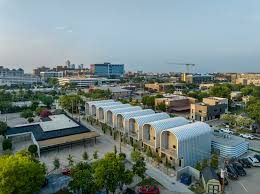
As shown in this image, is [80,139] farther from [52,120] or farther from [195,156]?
[195,156]

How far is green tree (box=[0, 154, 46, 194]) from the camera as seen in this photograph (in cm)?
1661

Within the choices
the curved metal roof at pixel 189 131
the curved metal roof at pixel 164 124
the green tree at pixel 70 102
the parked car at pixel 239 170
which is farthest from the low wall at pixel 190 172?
the green tree at pixel 70 102

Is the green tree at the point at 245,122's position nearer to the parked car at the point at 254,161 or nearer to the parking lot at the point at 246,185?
the parked car at the point at 254,161

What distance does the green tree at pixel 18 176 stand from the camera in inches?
654

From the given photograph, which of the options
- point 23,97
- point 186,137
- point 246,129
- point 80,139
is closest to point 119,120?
point 80,139

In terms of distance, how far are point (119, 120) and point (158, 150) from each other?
1056 centimetres

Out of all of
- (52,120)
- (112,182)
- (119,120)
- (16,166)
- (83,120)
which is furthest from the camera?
(83,120)

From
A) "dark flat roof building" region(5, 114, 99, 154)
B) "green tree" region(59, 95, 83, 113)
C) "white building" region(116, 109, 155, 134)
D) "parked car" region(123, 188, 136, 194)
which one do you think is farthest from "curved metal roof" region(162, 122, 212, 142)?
"green tree" region(59, 95, 83, 113)

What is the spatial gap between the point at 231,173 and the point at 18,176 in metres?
19.3

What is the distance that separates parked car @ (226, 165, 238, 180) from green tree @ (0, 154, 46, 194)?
17.4 meters

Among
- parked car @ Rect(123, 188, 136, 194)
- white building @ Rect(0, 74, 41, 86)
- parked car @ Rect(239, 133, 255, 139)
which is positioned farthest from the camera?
white building @ Rect(0, 74, 41, 86)

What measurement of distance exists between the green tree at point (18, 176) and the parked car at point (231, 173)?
1736 cm

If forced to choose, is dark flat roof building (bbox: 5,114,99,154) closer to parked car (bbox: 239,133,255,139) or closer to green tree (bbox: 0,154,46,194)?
green tree (bbox: 0,154,46,194)

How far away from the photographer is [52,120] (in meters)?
40.2
